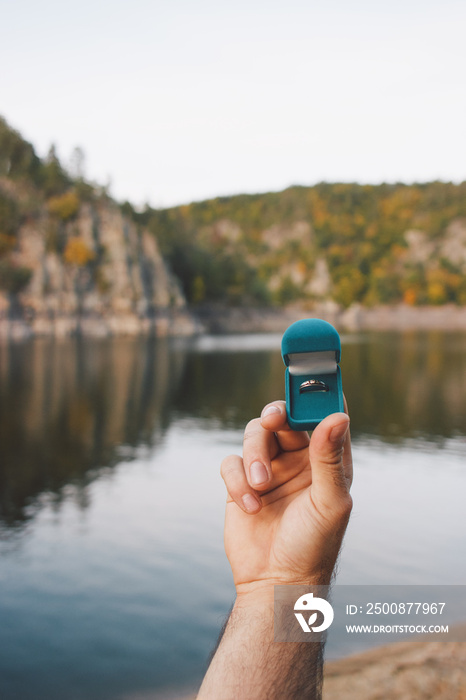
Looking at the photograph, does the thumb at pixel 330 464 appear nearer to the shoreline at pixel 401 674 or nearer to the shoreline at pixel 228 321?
the shoreline at pixel 401 674

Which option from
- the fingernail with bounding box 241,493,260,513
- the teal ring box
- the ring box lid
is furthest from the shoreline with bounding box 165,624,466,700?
the ring box lid

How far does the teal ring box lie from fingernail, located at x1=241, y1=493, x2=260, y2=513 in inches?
19.9

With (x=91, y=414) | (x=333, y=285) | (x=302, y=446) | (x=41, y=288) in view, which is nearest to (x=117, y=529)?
(x=302, y=446)

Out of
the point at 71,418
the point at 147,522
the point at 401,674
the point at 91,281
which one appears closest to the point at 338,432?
the point at 401,674

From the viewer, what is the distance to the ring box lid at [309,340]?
1.97 m

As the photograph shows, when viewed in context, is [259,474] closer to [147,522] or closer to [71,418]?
[147,522]

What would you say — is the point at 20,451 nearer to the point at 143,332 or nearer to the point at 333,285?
the point at 143,332

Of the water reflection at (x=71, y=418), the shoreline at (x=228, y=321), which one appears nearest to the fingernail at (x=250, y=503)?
the water reflection at (x=71, y=418)

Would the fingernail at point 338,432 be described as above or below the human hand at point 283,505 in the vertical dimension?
above

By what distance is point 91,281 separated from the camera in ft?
352

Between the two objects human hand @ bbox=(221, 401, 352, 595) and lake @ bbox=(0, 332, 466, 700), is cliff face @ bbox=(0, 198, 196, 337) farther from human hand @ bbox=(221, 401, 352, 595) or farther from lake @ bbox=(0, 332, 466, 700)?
human hand @ bbox=(221, 401, 352, 595)

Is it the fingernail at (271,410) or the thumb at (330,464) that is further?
the fingernail at (271,410)

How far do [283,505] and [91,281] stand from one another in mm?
108134

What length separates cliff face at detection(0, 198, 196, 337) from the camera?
322ft
